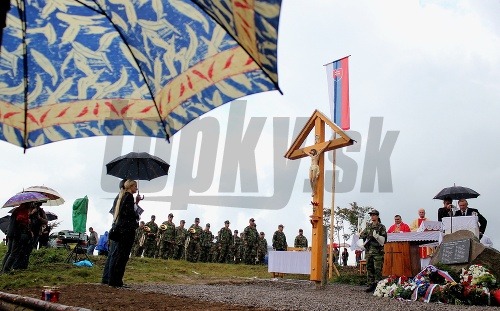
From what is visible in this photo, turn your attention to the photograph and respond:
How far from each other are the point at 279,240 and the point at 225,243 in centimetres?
284

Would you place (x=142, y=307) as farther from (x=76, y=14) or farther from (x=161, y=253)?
(x=161, y=253)

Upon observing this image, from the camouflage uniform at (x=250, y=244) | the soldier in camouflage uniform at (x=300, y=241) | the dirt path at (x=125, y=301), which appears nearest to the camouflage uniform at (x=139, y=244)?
the camouflage uniform at (x=250, y=244)

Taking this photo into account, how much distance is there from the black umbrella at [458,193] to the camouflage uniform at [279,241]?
1208cm

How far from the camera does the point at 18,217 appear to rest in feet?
39.1

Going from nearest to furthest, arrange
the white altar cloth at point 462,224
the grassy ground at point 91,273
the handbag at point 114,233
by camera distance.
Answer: the handbag at point 114,233
the grassy ground at point 91,273
the white altar cloth at point 462,224

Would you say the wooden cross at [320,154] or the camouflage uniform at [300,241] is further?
the camouflage uniform at [300,241]

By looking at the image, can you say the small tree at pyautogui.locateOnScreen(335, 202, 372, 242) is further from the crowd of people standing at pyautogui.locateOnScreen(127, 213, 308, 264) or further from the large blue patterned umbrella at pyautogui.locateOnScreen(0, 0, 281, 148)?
the large blue patterned umbrella at pyautogui.locateOnScreen(0, 0, 281, 148)

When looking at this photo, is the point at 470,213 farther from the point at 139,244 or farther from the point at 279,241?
the point at 139,244

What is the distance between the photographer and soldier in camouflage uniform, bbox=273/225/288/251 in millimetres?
25391

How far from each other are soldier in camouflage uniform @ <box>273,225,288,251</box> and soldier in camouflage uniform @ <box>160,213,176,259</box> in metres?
5.01

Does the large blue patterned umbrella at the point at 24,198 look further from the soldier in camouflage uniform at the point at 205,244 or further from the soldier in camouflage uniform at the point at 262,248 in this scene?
the soldier in camouflage uniform at the point at 262,248

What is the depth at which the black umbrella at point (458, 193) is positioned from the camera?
14016 millimetres

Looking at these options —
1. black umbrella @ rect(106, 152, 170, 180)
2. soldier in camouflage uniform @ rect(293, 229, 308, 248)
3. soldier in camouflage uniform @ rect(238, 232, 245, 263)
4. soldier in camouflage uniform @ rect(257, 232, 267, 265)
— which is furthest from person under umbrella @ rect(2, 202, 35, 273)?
soldier in camouflage uniform @ rect(257, 232, 267, 265)

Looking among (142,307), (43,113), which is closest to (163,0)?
(43,113)
